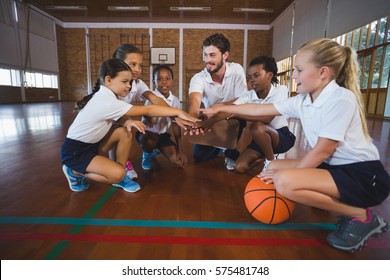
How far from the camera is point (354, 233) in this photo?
1325mm

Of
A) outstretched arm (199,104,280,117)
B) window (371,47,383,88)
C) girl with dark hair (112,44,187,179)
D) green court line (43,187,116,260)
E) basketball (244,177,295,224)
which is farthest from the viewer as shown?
window (371,47,383,88)

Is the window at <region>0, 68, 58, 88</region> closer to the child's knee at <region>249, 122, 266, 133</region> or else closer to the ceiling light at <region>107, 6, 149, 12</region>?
the ceiling light at <region>107, 6, 149, 12</region>

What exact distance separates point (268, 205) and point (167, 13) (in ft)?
52.1

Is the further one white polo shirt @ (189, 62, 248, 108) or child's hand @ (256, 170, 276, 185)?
white polo shirt @ (189, 62, 248, 108)

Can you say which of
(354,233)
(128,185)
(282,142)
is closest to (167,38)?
(282,142)

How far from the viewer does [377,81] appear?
8.38 m

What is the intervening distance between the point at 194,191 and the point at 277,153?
3.61 ft

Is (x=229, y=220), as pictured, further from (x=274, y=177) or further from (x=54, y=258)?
(x=54, y=258)

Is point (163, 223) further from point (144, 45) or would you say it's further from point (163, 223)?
A: point (144, 45)

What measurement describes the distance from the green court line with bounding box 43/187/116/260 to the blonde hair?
1590 mm

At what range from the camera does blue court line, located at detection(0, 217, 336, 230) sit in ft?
5.07

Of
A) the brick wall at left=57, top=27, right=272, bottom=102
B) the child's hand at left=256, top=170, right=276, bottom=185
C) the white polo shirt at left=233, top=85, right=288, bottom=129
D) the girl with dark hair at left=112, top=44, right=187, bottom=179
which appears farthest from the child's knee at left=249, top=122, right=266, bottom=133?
the brick wall at left=57, top=27, right=272, bottom=102

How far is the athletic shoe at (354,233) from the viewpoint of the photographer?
1.30 meters
